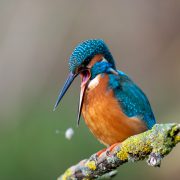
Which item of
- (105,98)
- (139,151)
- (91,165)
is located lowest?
(91,165)

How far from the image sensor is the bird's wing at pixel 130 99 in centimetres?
339

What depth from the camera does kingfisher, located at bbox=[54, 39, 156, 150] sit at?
3.30 meters

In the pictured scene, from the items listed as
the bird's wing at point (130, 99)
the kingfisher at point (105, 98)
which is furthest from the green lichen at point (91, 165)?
the bird's wing at point (130, 99)

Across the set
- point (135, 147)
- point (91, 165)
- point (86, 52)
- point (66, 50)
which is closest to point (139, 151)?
point (135, 147)

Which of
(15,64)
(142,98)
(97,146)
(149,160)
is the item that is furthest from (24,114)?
(149,160)

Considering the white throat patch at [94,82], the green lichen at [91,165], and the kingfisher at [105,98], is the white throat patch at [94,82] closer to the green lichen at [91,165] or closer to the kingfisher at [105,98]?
the kingfisher at [105,98]

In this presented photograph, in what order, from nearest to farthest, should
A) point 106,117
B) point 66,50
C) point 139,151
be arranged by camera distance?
point 139,151
point 106,117
point 66,50

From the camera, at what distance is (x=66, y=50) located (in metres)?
7.86

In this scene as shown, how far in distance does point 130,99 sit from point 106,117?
187 millimetres

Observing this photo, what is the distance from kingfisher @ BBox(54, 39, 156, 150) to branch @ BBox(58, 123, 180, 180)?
328 millimetres

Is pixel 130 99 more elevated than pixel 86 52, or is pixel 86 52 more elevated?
pixel 86 52

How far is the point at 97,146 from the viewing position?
230 inches

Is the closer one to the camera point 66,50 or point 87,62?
point 87,62

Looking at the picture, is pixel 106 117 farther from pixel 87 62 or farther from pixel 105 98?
pixel 87 62
